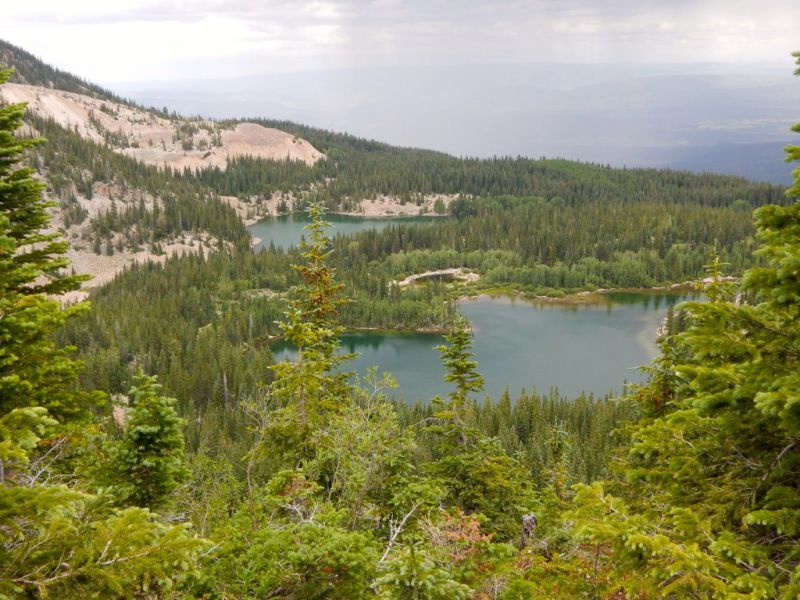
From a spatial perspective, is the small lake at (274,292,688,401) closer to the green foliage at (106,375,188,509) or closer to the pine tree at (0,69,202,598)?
the green foliage at (106,375,188,509)

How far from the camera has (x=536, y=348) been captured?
12862 centimetres

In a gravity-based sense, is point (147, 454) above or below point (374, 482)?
above

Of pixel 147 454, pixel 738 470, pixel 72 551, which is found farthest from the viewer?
pixel 147 454

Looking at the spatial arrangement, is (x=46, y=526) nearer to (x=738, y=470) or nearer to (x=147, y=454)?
(x=147, y=454)

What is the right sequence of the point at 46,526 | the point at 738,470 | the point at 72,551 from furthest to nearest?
the point at 738,470 → the point at 46,526 → the point at 72,551

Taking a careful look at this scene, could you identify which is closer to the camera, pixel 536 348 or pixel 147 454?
pixel 147 454

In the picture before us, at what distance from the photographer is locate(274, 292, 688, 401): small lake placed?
111m

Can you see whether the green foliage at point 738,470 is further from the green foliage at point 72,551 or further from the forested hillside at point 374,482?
the green foliage at point 72,551

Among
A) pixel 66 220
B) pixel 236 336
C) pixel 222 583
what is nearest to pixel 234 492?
pixel 222 583

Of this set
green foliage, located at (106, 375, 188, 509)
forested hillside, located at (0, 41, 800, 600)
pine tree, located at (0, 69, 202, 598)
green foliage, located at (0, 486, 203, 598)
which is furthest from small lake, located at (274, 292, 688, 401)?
green foliage, located at (0, 486, 203, 598)

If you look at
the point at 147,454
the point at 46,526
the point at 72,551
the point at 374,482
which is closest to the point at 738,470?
the point at 72,551

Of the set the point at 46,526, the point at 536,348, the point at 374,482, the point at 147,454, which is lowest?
the point at 536,348

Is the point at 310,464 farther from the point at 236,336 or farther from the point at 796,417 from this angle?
the point at 236,336

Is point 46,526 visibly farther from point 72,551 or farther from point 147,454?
point 147,454
